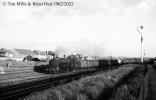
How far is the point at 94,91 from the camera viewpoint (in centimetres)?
1094

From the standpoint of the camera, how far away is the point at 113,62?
62.8 meters

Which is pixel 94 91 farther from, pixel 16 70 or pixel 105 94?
pixel 16 70

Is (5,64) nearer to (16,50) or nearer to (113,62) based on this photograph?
(113,62)

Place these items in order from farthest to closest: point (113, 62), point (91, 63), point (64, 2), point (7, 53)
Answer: point (7, 53) < point (113, 62) < point (91, 63) < point (64, 2)

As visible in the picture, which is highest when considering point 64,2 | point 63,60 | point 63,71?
point 64,2

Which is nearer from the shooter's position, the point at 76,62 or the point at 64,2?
the point at 64,2

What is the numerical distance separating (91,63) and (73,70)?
13.3 m

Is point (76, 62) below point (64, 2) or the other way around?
below

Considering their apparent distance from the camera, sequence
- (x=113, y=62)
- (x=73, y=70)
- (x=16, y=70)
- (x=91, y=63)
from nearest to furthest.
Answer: (x=16, y=70) < (x=73, y=70) < (x=91, y=63) < (x=113, y=62)

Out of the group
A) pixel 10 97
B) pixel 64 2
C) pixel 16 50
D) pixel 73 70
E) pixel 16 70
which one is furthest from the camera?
pixel 16 50

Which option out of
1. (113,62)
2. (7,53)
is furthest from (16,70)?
(7,53)

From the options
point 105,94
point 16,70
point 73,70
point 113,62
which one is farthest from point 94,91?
point 113,62

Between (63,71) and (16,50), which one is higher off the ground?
(16,50)

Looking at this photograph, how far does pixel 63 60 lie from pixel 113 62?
37711 millimetres
